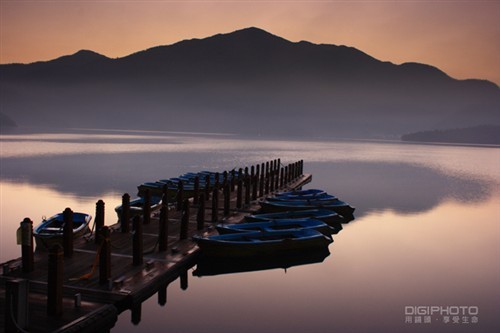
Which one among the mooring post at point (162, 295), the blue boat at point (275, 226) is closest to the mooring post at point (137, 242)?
the mooring post at point (162, 295)

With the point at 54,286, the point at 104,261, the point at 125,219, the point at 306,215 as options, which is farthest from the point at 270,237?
the point at 54,286

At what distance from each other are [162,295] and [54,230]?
5257 millimetres

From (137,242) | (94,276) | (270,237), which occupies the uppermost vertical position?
(137,242)

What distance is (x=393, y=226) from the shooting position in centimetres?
3200

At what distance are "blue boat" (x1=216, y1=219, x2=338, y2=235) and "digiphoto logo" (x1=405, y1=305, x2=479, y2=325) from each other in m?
6.80

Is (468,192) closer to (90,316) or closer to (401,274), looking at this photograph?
(401,274)

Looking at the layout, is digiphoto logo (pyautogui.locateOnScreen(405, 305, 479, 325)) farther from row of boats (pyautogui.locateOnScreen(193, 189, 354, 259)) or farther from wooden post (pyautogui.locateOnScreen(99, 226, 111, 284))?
wooden post (pyautogui.locateOnScreen(99, 226, 111, 284))

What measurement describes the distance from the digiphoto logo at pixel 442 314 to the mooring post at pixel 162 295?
785cm

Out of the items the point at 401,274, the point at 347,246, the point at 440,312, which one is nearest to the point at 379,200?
the point at 347,246

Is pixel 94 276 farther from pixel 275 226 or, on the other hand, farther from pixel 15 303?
pixel 275 226

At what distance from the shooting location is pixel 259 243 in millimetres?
18953

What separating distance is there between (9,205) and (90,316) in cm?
2727

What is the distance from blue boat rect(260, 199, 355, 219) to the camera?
27.5 metres

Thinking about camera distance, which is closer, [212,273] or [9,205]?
[212,273]
